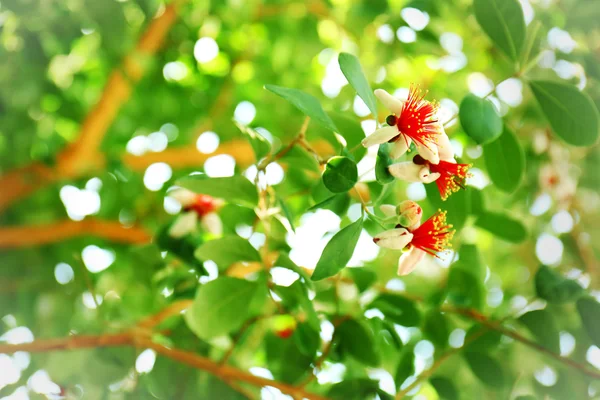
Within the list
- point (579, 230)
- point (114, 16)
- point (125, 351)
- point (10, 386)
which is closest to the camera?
point (125, 351)

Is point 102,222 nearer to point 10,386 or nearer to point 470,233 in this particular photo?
point 10,386

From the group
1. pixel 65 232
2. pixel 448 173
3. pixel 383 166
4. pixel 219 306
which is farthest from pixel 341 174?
pixel 65 232

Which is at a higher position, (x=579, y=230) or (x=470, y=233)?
(x=579, y=230)

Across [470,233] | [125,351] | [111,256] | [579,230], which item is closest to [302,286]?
[125,351]

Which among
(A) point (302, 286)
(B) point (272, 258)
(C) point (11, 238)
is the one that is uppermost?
(A) point (302, 286)

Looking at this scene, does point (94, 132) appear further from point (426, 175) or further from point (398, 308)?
point (426, 175)

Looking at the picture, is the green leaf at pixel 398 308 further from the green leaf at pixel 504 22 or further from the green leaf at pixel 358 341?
the green leaf at pixel 504 22

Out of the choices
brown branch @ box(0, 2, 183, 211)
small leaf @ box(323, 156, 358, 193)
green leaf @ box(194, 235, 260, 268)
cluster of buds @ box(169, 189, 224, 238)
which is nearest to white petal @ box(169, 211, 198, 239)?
cluster of buds @ box(169, 189, 224, 238)

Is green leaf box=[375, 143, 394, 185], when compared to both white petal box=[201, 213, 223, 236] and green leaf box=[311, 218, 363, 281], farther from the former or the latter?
white petal box=[201, 213, 223, 236]
